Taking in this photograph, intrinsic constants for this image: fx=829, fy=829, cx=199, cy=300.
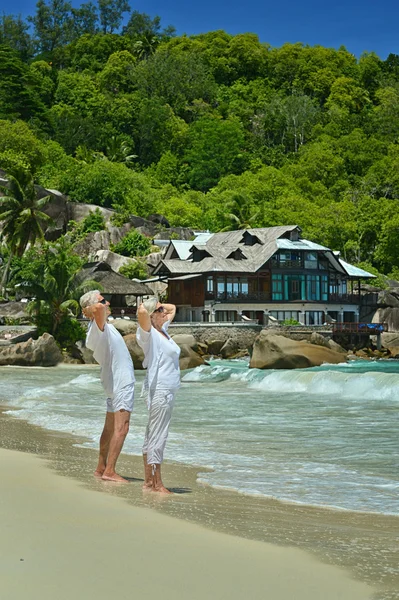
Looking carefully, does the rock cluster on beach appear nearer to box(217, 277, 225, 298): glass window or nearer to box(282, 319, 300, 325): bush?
box(282, 319, 300, 325): bush

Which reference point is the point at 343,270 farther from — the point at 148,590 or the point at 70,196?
the point at 148,590

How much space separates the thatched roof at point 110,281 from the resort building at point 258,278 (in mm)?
4744

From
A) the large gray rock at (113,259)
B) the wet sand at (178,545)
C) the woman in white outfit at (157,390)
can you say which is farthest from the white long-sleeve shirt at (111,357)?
the large gray rock at (113,259)

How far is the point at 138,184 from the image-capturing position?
75.6 m

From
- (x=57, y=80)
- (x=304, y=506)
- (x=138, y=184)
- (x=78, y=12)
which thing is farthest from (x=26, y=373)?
(x=78, y=12)

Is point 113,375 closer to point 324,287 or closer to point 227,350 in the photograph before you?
point 227,350

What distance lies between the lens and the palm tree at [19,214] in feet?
167

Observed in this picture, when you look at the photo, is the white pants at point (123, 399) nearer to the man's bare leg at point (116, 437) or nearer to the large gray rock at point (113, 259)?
the man's bare leg at point (116, 437)

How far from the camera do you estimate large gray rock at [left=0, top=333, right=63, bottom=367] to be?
39625 mm

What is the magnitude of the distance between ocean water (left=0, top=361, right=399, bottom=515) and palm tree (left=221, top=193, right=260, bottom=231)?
43133mm

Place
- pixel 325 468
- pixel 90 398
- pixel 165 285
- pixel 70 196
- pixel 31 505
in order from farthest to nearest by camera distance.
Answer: pixel 70 196, pixel 165 285, pixel 90 398, pixel 325 468, pixel 31 505

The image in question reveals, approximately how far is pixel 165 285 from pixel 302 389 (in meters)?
36.9

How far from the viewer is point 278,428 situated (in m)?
14.3

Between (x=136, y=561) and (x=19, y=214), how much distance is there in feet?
159
